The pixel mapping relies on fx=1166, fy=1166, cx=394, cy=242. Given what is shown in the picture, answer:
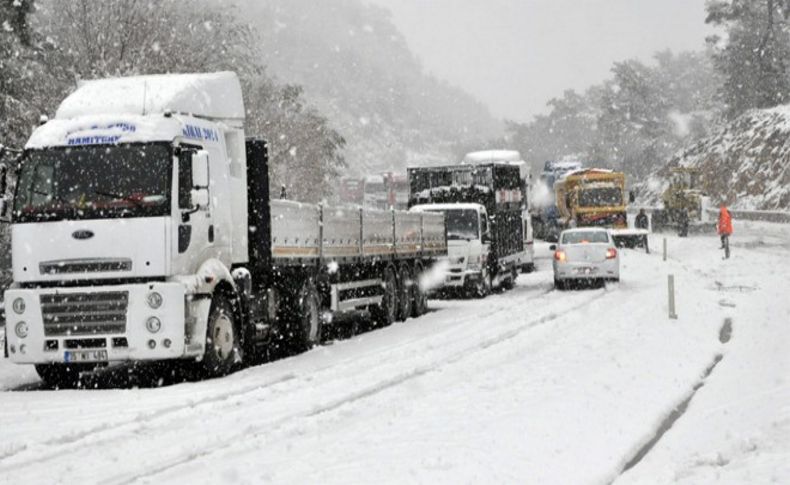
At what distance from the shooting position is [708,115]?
148m

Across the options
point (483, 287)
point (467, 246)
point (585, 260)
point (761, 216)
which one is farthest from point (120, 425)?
point (761, 216)

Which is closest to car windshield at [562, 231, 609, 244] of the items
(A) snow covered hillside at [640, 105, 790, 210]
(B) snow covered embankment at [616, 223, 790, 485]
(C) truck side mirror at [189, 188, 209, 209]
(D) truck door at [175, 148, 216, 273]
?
(B) snow covered embankment at [616, 223, 790, 485]

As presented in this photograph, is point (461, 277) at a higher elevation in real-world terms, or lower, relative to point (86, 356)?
higher

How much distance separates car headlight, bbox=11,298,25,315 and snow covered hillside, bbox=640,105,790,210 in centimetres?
6338

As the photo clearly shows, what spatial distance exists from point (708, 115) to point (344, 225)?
134m

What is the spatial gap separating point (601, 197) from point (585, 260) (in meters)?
22.7

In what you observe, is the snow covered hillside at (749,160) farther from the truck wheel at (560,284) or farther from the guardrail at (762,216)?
the truck wheel at (560,284)

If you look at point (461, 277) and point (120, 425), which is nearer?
point (120, 425)

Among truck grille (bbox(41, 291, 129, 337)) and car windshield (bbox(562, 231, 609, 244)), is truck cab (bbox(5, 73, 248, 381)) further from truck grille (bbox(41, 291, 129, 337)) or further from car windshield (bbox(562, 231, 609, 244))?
car windshield (bbox(562, 231, 609, 244))

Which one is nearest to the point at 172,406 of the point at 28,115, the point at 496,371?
the point at 496,371

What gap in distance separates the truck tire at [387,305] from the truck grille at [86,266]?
377 inches

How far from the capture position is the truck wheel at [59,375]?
14930 millimetres

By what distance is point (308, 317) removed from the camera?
60.6 feet

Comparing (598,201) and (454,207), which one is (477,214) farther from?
(598,201)
